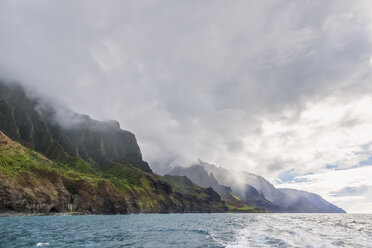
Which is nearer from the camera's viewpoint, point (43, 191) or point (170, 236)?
point (170, 236)

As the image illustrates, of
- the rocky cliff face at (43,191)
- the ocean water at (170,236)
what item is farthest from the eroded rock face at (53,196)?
the ocean water at (170,236)

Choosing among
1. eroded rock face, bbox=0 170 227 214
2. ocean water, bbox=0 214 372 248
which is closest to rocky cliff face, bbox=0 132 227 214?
eroded rock face, bbox=0 170 227 214

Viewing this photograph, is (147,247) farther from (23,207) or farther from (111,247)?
(23,207)

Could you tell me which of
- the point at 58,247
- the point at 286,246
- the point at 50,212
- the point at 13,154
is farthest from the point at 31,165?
the point at 286,246

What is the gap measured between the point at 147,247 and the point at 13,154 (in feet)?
509

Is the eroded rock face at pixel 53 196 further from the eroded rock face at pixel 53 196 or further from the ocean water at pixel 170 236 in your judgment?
the ocean water at pixel 170 236

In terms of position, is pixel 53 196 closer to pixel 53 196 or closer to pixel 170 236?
pixel 53 196

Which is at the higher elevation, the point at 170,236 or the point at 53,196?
the point at 53,196

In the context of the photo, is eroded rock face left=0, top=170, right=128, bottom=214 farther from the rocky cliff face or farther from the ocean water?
the ocean water

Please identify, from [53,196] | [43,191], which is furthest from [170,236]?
[53,196]

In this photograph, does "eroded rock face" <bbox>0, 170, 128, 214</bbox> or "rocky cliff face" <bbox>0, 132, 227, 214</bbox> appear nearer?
"eroded rock face" <bbox>0, 170, 128, 214</bbox>

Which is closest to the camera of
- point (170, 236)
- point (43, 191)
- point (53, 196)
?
point (170, 236)

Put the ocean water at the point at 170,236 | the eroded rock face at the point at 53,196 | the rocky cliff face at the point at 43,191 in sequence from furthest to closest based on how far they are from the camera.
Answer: the rocky cliff face at the point at 43,191
the eroded rock face at the point at 53,196
the ocean water at the point at 170,236

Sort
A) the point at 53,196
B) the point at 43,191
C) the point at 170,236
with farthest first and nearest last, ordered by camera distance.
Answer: the point at 53,196, the point at 43,191, the point at 170,236
